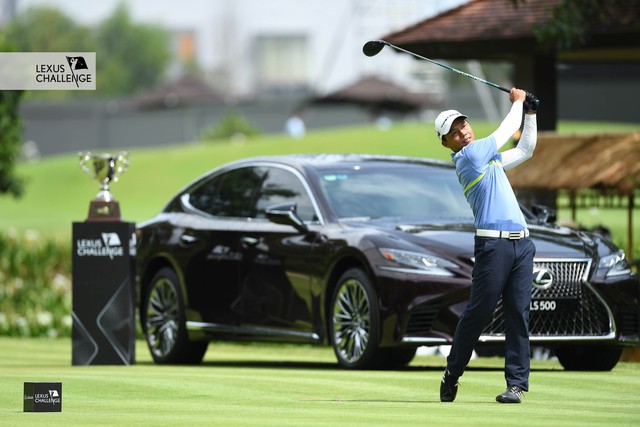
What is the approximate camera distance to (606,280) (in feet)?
42.7

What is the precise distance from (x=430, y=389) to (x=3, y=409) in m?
2.81

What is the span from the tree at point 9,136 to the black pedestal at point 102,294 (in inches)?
496

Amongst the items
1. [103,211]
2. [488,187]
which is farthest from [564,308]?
[103,211]

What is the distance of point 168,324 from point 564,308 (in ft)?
12.7

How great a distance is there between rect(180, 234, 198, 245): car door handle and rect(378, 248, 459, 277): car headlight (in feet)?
8.53

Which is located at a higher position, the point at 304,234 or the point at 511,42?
the point at 511,42

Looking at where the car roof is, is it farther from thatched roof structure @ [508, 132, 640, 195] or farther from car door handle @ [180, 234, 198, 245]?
thatched roof structure @ [508, 132, 640, 195]

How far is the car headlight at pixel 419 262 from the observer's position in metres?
12.8

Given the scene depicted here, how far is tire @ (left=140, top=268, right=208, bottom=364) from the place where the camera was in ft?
49.7

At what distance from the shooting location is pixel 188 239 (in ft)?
49.9

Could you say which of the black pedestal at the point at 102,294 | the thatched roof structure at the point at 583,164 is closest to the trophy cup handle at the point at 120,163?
the black pedestal at the point at 102,294

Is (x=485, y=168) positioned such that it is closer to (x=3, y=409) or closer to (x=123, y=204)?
(x=3, y=409)

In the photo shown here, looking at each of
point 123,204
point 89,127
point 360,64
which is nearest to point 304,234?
point 123,204

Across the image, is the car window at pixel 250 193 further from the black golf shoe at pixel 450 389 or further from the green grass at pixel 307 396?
the black golf shoe at pixel 450 389
